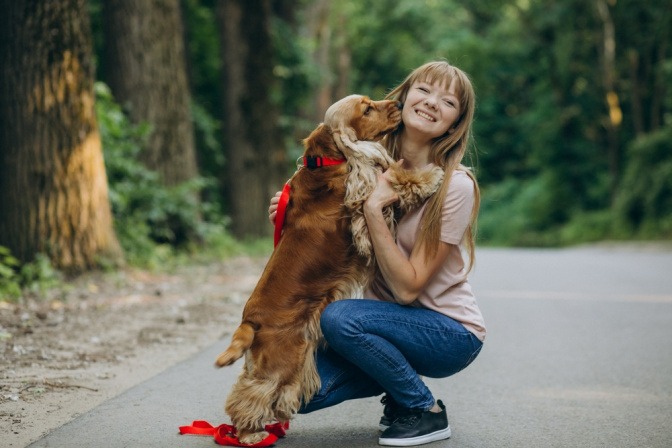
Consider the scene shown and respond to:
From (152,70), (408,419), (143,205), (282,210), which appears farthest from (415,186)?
(152,70)

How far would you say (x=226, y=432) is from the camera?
3.83 m

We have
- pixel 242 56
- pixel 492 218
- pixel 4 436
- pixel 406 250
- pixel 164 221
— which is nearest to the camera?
pixel 4 436

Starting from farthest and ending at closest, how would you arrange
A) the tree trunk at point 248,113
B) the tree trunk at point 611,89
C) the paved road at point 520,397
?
1. the tree trunk at point 611,89
2. the tree trunk at point 248,113
3. the paved road at point 520,397

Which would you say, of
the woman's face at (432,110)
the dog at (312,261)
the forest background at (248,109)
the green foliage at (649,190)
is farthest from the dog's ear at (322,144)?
the green foliage at (649,190)

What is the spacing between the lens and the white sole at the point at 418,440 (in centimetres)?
384

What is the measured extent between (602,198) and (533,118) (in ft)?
16.0

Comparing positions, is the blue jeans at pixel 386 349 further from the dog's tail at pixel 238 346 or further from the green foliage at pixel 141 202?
the green foliage at pixel 141 202

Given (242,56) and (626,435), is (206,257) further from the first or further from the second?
(626,435)

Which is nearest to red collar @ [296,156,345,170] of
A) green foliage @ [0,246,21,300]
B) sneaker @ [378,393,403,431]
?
sneaker @ [378,393,403,431]

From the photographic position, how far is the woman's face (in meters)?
4.14

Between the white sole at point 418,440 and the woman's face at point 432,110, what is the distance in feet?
4.73

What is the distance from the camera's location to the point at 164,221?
11.6 meters

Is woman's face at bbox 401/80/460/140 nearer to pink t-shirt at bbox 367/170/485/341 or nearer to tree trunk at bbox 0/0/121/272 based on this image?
pink t-shirt at bbox 367/170/485/341

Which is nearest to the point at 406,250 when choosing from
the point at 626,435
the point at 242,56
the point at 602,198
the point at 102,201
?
the point at 626,435
